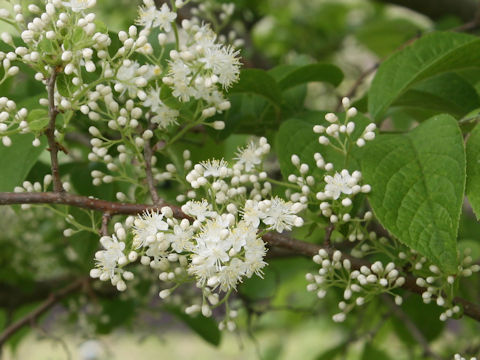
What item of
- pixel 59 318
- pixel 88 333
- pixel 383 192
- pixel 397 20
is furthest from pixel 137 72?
pixel 397 20

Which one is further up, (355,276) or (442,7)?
Result: (355,276)

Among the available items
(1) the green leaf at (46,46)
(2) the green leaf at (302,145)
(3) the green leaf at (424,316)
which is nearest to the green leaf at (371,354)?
(3) the green leaf at (424,316)

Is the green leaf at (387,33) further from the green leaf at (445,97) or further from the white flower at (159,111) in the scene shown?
the white flower at (159,111)

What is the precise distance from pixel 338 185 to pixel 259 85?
17.9 inches

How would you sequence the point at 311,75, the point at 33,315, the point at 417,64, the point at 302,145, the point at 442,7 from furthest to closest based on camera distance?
the point at 442,7, the point at 33,315, the point at 311,75, the point at 417,64, the point at 302,145

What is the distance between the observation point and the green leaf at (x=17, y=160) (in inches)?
54.6

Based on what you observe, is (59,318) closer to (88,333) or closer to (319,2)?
(88,333)

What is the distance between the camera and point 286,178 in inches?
52.7

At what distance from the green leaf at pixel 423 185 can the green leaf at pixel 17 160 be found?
736 mm

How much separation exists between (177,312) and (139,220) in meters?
1.74

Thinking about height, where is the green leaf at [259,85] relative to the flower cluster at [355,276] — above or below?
above

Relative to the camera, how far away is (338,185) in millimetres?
1196

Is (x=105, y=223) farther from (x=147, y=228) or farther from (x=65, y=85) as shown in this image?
(x=65, y=85)

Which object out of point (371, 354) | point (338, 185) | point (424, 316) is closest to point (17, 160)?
point (338, 185)
